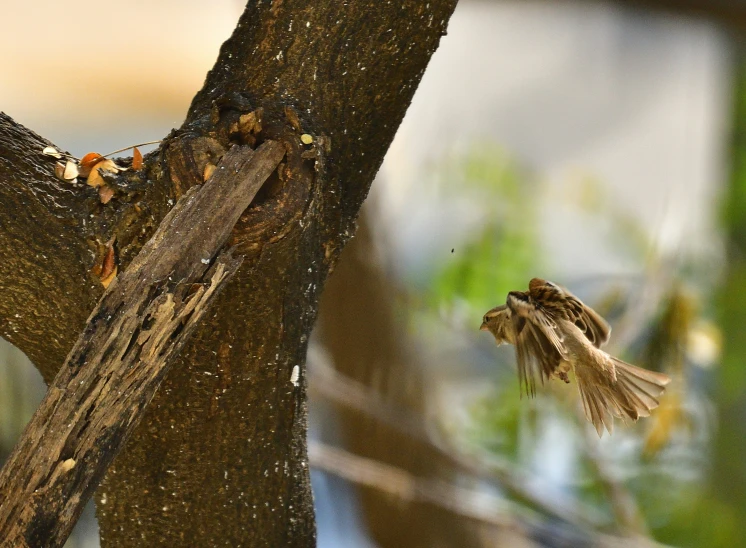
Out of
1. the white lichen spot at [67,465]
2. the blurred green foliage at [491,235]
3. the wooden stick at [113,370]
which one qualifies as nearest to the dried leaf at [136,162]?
the wooden stick at [113,370]

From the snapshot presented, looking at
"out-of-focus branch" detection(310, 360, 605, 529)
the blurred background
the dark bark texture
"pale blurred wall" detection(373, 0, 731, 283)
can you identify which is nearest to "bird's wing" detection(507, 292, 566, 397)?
the dark bark texture

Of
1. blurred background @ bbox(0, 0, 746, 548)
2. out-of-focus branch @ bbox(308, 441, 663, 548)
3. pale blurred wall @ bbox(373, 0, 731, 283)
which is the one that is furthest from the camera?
pale blurred wall @ bbox(373, 0, 731, 283)

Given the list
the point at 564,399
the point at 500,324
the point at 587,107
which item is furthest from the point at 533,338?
the point at 587,107

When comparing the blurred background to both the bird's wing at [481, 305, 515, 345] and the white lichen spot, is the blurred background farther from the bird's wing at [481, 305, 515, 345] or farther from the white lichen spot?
the white lichen spot

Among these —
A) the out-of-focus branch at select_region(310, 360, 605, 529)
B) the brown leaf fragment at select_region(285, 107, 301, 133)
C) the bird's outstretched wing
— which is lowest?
the bird's outstretched wing

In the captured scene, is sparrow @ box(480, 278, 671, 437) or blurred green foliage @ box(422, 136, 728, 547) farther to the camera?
blurred green foliage @ box(422, 136, 728, 547)

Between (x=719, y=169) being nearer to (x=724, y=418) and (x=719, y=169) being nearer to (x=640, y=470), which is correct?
(x=724, y=418)
